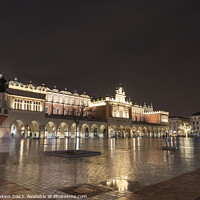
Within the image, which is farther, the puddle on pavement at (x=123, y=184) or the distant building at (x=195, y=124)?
the distant building at (x=195, y=124)

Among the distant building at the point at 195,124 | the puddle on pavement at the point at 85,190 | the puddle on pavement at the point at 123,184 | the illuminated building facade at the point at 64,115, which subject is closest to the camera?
the puddle on pavement at the point at 85,190

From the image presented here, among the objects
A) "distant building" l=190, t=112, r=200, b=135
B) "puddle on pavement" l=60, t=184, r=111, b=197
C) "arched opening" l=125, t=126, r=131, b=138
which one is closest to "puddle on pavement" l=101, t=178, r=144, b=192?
"puddle on pavement" l=60, t=184, r=111, b=197

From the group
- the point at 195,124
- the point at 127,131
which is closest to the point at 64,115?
the point at 127,131

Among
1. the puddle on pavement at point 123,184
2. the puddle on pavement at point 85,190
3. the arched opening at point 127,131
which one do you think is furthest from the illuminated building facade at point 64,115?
the puddle on pavement at point 85,190

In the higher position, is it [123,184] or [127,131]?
[127,131]

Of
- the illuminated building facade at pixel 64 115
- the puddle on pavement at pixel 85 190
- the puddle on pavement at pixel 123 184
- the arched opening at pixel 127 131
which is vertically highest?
the illuminated building facade at pixel 64 115

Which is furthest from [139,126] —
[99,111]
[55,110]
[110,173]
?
[110,173]

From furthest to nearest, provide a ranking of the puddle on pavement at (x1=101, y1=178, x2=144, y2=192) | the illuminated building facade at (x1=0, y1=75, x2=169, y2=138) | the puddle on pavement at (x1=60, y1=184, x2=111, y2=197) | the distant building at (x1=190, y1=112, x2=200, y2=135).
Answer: the distant building at (x1=190, y1=112, x2=200, y2=135) < the illuminated building facade at (x1=0, y1=75, x2=169, y2=138) < the puddle on pavement at (x1=101, y1=178, x2=144, y2=192) < the puddle on pavement at (x1=60, y1=184, x2=111, y2=197)

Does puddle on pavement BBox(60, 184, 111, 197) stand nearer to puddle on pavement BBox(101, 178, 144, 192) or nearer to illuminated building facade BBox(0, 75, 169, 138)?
puddle on pavement BBox(101, 178, 144, 192)

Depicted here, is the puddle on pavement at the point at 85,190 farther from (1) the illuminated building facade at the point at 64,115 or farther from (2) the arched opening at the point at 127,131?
(2) the arched opening at the point at 127,131

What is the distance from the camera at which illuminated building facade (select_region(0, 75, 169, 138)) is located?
44594 mm

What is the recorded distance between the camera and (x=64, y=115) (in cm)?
5322

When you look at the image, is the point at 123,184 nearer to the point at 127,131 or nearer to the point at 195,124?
the point at 127,131

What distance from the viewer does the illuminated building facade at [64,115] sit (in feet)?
146
